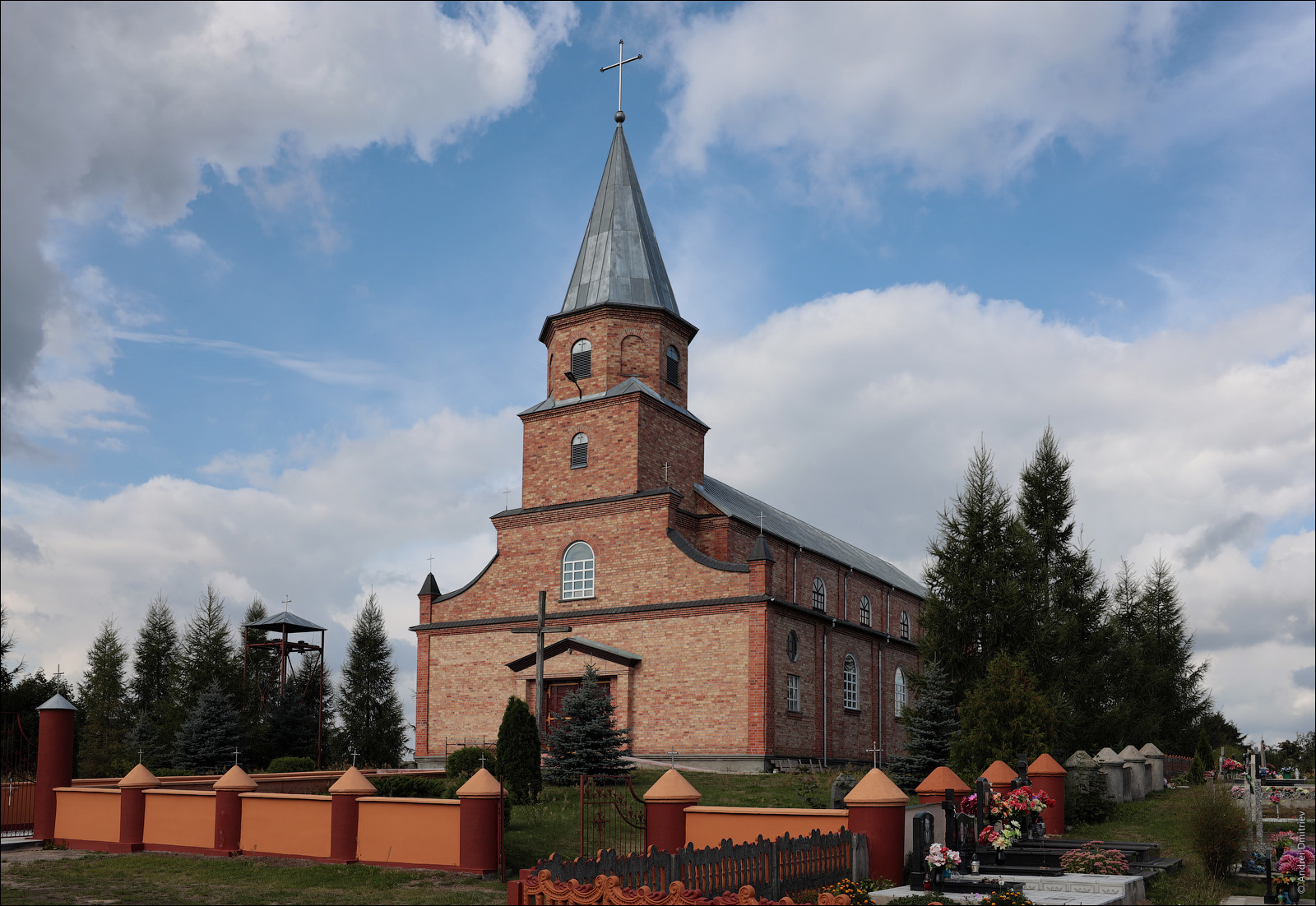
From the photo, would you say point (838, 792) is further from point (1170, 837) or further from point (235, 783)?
point (235, 783)

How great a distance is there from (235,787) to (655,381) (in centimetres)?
1863

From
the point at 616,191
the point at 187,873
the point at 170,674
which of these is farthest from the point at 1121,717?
the point at 170,674

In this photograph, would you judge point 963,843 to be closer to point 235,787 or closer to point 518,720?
point 518,720

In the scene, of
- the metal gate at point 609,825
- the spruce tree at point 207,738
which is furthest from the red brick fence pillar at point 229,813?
the spruce tree at point 207,738

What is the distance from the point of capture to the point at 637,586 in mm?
30828

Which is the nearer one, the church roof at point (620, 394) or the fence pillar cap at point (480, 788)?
the fence pillar cap at point (480, 788)

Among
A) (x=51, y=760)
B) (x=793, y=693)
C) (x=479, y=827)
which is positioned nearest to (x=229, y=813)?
(x=51, y=760)

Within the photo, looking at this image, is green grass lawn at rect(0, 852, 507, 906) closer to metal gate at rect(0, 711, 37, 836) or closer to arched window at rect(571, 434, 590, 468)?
metal gate at rect(0, 711, 37, 836)

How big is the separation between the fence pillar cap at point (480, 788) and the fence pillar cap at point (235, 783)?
4521mm

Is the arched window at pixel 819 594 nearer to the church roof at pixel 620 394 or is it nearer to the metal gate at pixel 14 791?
the church roof at pixel 620 394

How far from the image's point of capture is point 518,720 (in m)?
22.4

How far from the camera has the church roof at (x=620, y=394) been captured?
105 ft

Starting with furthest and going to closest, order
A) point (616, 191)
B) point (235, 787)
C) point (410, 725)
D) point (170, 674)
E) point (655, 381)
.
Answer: point (410, 725) < point (170, 674) < point (616, 191) < point (655, 381) < point (235, 787)

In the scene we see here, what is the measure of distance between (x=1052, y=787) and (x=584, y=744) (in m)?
10.4
